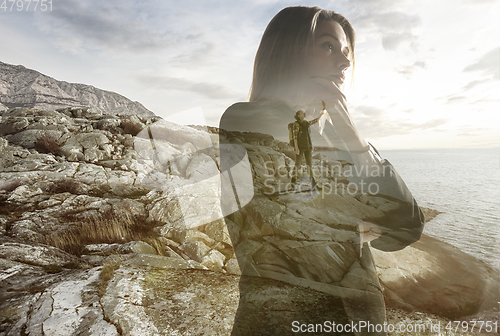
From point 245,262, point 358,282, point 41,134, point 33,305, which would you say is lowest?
point 33,305

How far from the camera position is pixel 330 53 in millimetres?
2225

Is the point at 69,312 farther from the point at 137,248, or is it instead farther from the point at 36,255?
the point at 36,255

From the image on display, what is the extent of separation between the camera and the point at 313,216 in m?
1.97

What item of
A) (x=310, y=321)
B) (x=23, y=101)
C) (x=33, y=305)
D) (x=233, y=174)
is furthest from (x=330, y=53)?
(x=23, y=101)

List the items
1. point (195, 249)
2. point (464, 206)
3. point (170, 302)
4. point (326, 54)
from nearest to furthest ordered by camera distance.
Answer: point (170, 302) → point (326, 54) → point (195, 249) → point (464, 206)

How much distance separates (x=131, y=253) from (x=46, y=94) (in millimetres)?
33678

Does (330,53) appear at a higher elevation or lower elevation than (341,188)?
higher

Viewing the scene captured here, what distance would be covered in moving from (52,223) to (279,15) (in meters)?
5.02

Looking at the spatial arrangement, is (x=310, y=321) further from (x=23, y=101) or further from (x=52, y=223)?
(x=23, y=101)

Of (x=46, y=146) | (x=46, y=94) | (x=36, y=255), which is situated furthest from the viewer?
(x=46, y=94)

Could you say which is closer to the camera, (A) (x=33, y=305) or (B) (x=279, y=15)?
(A) (x=33, y=305)

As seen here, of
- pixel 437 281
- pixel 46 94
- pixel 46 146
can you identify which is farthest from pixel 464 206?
pixel 46 94

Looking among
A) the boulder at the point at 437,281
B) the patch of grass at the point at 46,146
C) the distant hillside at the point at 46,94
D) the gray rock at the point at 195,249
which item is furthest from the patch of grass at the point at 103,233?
the distant hillside at the point at 46,94

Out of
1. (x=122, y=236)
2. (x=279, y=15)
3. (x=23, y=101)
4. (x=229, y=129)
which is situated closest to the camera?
(x=229, y=129)
